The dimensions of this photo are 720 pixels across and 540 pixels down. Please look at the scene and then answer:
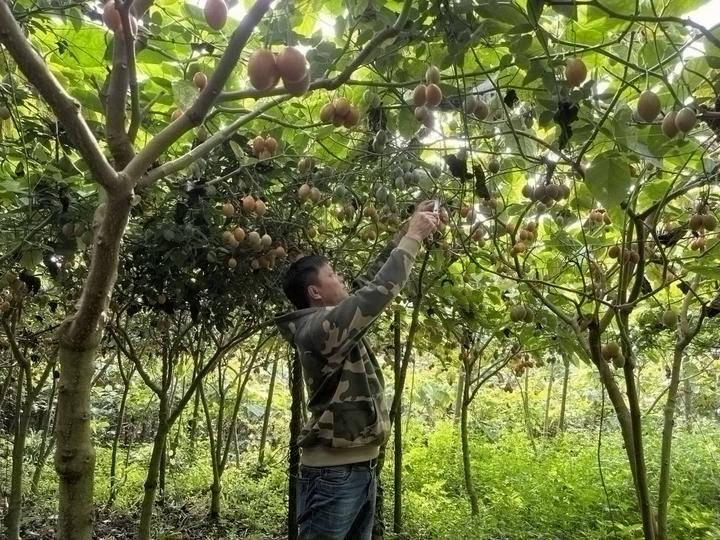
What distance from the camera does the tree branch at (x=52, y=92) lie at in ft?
3.07

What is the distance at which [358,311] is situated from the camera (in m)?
1.68

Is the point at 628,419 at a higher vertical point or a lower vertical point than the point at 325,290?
lower

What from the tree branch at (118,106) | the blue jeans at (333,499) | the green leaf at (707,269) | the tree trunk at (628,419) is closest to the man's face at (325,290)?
the blue jeans at (333,499)

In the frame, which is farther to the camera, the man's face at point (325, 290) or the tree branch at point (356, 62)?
the man's face at point (325, 290)

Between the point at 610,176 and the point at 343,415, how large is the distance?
103cm

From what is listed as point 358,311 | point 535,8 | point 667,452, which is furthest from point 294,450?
point 535,8

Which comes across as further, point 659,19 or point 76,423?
point 76,423

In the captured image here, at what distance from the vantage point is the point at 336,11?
1.68 meters

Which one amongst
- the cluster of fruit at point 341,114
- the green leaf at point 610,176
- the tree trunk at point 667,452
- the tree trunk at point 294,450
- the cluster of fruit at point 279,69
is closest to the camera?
the cluster of fruit at point 279,69

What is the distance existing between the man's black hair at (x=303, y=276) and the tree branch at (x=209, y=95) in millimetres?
1004

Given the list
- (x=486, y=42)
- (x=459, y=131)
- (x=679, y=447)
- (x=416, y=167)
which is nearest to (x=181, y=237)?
(x=416, y=167)

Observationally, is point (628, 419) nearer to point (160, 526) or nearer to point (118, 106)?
point (118, 106)

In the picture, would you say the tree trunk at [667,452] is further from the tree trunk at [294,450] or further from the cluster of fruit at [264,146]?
the tree trunk at [294,450]

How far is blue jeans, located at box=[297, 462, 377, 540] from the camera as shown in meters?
1.80
